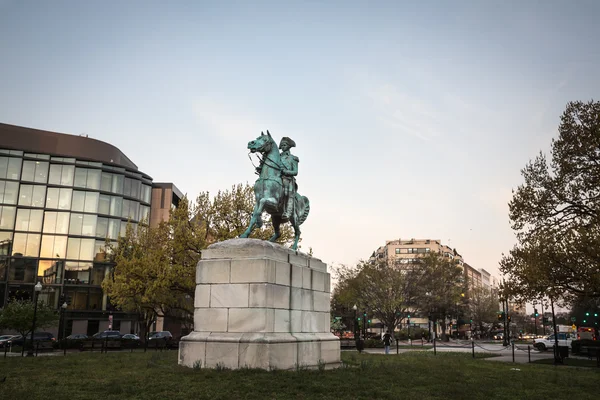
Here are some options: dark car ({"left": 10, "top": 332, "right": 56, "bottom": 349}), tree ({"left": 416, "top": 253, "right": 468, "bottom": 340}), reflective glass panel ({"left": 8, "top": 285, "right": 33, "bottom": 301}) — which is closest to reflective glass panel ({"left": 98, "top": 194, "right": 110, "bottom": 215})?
reflective glass panel ({"left": 8, "top": 285, "right": 33, "bottom": 301})

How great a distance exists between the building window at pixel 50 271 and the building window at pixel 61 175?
10.8 meters

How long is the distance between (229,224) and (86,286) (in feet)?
121

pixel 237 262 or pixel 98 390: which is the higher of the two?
pixel 237 262

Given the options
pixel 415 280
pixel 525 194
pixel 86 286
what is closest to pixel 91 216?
pixel 86 286

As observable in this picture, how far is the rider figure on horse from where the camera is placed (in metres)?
16.6

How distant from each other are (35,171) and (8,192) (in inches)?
167

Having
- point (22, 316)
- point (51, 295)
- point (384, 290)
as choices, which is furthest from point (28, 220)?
point (384, 290)

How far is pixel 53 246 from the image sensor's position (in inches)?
2618

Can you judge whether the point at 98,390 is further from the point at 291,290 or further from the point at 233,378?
the point at 291,290

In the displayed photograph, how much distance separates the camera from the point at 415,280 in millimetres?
65812

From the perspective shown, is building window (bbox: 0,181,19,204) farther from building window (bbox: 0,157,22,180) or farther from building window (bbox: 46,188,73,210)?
building window (bbox: 46,188,73,210)

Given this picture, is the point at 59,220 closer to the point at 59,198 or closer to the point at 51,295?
the point at 59,198

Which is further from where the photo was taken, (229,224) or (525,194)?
(229,224)

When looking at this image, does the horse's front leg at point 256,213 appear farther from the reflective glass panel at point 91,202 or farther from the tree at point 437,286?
the reflective glass panel at point 91,202
